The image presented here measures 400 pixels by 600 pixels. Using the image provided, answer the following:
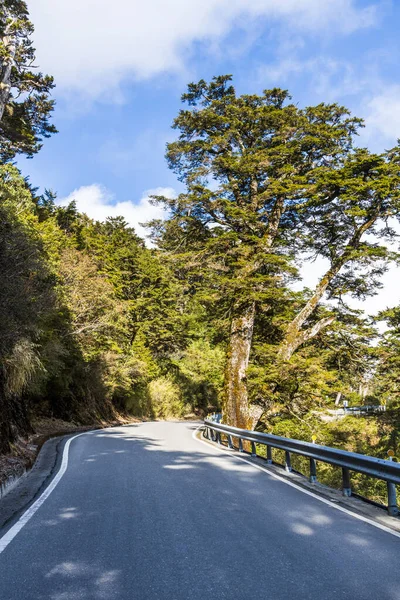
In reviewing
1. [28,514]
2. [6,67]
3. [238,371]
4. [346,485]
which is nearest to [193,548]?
[28,514]

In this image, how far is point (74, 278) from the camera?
2470 cm

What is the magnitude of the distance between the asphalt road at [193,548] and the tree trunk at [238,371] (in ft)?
31.4

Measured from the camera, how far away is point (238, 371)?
17.4 metres

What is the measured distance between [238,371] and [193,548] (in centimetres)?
1310

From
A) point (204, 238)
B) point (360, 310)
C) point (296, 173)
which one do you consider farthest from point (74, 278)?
point (360, 310)

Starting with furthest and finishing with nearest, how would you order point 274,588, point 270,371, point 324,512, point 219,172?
point 219,172
point 270,371
point 324,512
point 274,588

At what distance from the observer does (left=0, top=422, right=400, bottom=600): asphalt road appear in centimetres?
352

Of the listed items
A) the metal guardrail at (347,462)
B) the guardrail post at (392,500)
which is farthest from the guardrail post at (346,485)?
the guardrail post at (392,500)

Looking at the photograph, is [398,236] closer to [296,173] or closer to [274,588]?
[296,173]

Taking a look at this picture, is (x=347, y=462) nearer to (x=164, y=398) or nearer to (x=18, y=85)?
(x=18, y=85)

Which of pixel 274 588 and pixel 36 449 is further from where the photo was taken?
pixel 36 449

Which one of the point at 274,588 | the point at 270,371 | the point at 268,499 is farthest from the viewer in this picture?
the point at 270,371

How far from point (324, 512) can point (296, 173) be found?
1638cm

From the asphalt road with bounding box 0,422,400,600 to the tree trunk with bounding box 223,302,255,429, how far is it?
958 cm
